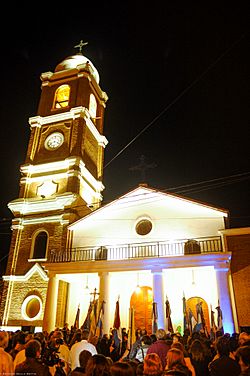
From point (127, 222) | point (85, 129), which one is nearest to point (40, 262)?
point (127, 222)

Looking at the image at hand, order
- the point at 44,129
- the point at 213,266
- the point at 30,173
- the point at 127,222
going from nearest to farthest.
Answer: the point at 213,266
the point at 127,222
the point at 30,173
the point at 44,129

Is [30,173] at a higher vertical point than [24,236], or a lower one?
higher

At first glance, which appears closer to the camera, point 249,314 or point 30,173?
point 249,314

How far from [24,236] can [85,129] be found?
31.7ft

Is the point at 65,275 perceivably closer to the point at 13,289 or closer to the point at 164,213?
the point at 13,289

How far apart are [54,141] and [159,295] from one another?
51.0 ft

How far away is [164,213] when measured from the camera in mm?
19031

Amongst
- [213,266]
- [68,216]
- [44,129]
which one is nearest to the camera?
[213,266]

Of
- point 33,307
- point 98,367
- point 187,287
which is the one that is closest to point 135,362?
point 98,367

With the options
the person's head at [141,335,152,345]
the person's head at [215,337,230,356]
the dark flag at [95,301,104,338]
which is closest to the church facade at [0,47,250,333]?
the dark flag at [95,301,104,338]

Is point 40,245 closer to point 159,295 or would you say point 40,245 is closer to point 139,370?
point 159,295

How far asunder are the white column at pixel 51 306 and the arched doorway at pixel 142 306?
434 cm

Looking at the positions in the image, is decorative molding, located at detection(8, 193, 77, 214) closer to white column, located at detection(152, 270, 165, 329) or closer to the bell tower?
the bell tower

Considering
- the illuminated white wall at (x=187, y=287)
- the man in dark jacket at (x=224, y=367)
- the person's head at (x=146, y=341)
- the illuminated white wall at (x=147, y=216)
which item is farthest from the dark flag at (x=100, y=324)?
the man in dark jacket at (x=224, y=367)
